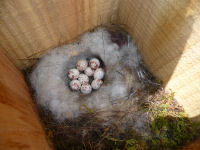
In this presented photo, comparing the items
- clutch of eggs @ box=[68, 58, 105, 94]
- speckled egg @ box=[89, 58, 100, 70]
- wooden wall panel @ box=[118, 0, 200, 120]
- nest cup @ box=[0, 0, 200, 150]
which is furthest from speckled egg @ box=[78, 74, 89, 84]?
wooden wall panel @ box=[118, 0, 200, 120]

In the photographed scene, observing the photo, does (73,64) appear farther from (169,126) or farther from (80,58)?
(169,126)

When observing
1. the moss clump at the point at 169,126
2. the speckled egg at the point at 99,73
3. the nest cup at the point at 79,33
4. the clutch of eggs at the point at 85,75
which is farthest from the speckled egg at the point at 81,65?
the moss clump at the point at 169,126

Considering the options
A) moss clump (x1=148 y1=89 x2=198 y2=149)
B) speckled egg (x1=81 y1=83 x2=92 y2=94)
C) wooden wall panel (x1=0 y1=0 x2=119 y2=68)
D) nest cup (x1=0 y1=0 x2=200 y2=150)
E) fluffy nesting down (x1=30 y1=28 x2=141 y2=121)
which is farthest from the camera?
speckled egg (x1=81 y1=83 x2=92 y2=94)

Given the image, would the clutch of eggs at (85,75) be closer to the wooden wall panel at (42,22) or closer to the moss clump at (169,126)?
the wooden wall panel at (42,22)

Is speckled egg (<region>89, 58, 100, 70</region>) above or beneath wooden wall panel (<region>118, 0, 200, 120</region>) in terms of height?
above

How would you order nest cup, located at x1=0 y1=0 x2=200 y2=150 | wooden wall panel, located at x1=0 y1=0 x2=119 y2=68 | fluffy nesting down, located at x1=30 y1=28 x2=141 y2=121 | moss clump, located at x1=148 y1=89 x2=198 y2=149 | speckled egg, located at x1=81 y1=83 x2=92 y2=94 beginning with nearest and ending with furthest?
nest cup, located at x1=0 y1=0 x2=200 y2=150 → wooden wall panel, located at x1=0 y1=0 x2=119 y2=68 → moss clump, located at x1=148 y1=89 x2=198 y2=149 → fluffy nesting down, located at x1=30 y1=28 x2=141 y2=121 → speckled egg, located at x1=81 y1=83 x2=92 y2=94

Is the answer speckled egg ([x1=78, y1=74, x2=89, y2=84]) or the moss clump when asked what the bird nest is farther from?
speckled egg ([x1=78, y1=74, x2=89, y2=84])

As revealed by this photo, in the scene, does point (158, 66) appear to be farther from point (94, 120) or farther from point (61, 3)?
point (61, 3)
